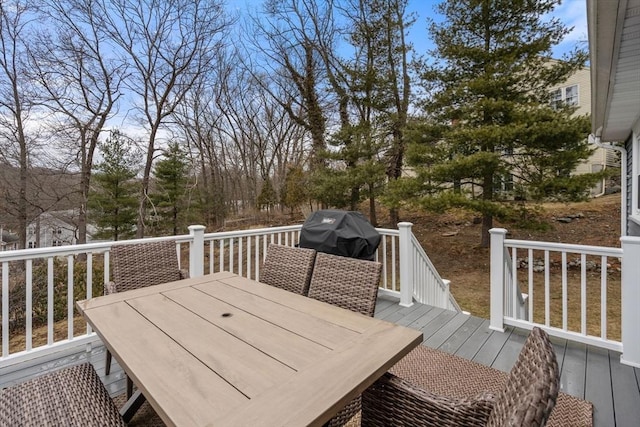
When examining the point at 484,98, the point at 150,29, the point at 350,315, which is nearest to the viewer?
the point at 350,315

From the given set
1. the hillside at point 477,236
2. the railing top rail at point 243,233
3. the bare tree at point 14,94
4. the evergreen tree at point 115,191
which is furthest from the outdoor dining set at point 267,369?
the evergreen tree at point 115,191

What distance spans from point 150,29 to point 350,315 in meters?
11.2

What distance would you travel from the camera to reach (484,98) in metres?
7.27

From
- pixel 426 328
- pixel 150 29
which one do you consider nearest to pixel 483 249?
pixel 426 328

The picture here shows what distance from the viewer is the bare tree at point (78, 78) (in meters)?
8.39

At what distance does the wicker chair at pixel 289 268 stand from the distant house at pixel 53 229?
1008 cm

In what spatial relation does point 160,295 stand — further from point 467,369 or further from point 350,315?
point 467,369

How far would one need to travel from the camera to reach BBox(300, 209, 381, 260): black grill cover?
10.6 ft

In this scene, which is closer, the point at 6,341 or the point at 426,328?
the point at 6,341

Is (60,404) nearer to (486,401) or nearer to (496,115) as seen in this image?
(486,401)

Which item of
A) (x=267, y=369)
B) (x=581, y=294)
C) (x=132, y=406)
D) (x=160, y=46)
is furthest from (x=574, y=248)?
(x=160, y=46)

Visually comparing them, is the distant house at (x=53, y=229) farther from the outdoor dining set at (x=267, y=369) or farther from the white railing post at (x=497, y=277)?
the white railing post at (x=497, y=277)

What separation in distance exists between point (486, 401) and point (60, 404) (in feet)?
5.45

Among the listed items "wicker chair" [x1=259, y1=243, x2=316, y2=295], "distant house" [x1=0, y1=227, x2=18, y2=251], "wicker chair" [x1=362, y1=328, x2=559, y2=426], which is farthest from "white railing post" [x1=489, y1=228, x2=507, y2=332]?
"distant house" [x1=0, y1=227, x2=18, y2=251]
